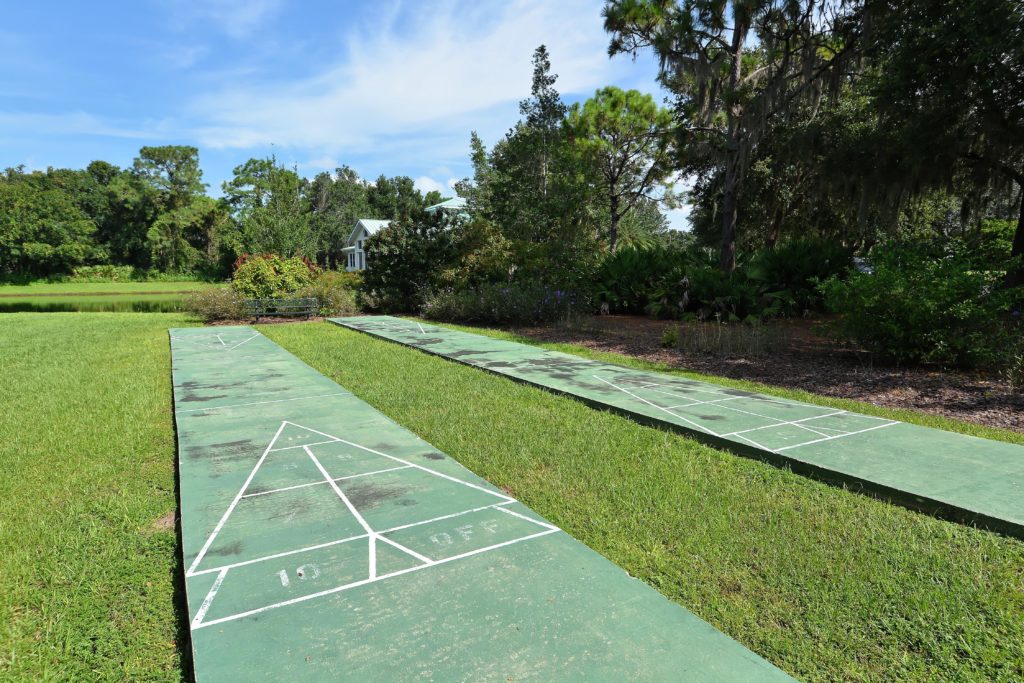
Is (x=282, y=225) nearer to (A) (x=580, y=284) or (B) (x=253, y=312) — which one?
(B) (x=253, y=312)

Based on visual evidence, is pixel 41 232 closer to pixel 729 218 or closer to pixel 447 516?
pixel 729 218

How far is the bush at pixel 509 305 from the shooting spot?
1260cm

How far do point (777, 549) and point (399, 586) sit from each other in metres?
1.85

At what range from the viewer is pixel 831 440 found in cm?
417

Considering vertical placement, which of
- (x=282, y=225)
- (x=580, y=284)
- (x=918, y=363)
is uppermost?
(x=282, y=225)

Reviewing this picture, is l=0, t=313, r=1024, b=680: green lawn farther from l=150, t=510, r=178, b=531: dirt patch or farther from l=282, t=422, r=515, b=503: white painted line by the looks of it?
l=282, t=422, r=515, b=503: white painted line

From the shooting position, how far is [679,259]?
48.5 ft

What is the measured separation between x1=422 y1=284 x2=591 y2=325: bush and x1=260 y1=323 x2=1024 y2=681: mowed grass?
7974 mm

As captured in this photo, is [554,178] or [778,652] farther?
[554,178]

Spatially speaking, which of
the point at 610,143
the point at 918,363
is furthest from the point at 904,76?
the point at 610,143

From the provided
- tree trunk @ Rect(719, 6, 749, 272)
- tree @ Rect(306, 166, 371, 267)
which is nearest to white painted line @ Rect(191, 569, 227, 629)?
tree trunk @ Rect(719, 6, 749, 272)

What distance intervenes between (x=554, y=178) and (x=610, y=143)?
1208cm

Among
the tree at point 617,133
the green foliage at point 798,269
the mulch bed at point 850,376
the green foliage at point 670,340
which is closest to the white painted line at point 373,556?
the mulch bed at point 850,376

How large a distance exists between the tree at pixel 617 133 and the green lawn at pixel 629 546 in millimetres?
20065
